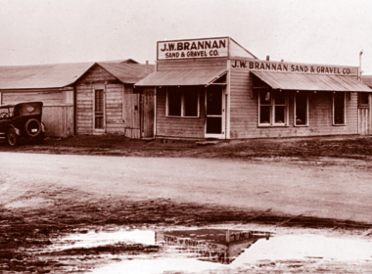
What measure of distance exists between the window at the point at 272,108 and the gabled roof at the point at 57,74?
6464 mm

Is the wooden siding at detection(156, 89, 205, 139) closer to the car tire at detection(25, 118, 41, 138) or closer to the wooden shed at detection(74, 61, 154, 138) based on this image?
the wooden shed at detection(74, 61, 154, 138)

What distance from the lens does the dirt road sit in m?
14.0

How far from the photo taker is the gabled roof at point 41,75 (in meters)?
39.4

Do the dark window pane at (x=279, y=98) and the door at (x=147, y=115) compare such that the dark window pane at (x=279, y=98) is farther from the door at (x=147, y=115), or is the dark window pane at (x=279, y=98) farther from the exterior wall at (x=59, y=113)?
the exterior wall at (x=59, y=113)

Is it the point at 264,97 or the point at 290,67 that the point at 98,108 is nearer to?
the point at 264,97

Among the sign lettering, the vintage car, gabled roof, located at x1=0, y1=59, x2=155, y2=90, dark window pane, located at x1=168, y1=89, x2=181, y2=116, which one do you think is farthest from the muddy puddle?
gabled roof, located at x1=0, y1=59, x2=155, y2=90

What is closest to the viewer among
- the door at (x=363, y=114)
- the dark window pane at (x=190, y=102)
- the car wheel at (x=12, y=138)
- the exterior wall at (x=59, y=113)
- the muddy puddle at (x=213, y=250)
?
the muddy puddle at (x=213, y=250)

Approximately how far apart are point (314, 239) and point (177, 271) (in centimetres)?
289

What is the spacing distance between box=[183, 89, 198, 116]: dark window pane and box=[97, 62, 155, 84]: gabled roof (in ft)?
12.2

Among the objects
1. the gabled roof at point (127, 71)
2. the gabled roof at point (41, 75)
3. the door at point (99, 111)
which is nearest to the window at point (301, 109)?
the gabled roof at point (127, 71)

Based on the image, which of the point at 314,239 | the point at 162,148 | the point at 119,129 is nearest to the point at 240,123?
the point at 162,148

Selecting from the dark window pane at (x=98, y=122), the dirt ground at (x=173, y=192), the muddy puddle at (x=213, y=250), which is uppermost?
the dark window pane at (x=98, y=122)

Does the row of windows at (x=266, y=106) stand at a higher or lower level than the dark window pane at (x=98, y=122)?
higher

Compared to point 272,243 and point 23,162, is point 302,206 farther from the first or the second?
point 23,162
